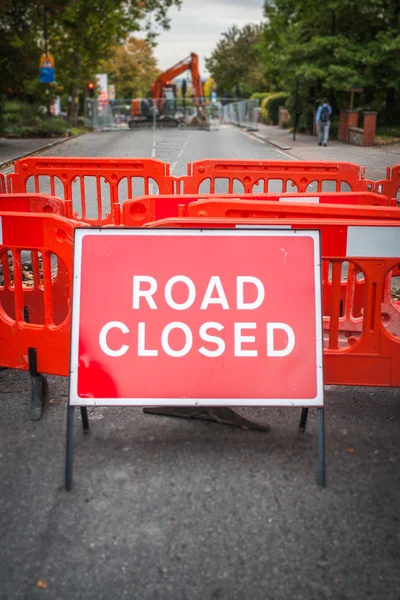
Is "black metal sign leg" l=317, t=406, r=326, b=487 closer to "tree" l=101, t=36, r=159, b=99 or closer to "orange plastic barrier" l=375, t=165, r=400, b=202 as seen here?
"orange plastic barrier" l=375, t=165, r=400, b=202

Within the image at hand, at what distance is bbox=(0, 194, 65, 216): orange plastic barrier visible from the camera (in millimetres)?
5637

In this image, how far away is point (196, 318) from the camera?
3.50m

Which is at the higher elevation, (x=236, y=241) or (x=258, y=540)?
(x=236, y=241)

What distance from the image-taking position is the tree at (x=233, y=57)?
87562 mm

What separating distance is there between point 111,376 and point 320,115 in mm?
27428

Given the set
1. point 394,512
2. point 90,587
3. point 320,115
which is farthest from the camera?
point 320,115

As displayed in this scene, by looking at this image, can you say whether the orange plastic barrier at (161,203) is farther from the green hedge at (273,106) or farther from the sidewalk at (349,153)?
the green hedge at (273,106)

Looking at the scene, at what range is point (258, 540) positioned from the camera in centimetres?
296

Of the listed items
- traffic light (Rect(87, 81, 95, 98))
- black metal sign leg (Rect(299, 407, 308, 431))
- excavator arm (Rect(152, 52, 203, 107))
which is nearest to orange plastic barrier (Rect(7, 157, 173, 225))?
black metal sign leg (Rect(299, 407, 308, 431))

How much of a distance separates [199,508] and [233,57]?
3750 inches

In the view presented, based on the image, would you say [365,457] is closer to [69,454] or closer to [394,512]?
[394,512]

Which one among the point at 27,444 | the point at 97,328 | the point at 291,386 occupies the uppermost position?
the point at 97,328

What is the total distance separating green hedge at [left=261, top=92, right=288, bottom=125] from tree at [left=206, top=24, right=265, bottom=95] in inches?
1267

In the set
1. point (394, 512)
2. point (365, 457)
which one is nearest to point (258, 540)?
point (394, 512)
